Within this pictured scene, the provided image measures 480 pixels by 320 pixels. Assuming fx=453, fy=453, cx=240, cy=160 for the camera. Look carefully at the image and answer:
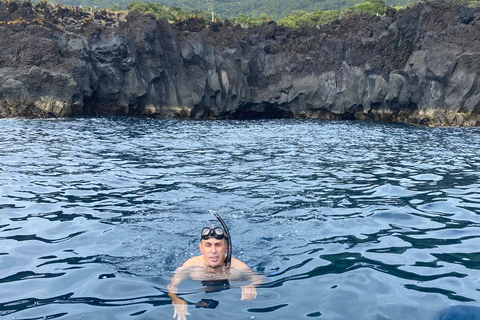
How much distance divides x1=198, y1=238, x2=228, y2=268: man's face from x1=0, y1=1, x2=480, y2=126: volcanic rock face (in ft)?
88.0

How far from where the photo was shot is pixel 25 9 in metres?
37.3

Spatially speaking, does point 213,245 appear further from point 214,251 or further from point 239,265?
point 239,265

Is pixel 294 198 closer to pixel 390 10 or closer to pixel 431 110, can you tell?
pixel 431 110

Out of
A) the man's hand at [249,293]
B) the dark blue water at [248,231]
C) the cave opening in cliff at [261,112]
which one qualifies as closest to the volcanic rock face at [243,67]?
the cave opening in cliff at [261,112]

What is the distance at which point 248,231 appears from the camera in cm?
785

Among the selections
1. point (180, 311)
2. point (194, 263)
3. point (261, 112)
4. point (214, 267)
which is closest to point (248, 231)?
point (194, 263)

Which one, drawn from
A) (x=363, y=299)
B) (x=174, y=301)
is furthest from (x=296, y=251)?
(x=174, y=301)

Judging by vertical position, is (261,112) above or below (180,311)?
above

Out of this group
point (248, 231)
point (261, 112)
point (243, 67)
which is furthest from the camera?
point (261, 112)

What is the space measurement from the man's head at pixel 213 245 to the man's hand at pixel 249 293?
2.01ft

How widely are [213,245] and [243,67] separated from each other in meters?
34.9

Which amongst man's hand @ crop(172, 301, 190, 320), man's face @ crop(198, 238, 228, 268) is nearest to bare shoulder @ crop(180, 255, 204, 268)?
man's face @ crop(198, 238, 228, 268)

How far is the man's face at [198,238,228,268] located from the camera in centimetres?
573

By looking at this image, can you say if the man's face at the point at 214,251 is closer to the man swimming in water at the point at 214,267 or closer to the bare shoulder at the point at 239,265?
the man swimming in water at the point at 214,267
